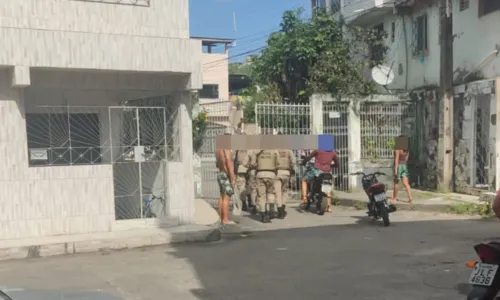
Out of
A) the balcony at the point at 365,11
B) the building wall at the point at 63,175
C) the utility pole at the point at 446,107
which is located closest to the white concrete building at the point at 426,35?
the balcony at the point at 365,11

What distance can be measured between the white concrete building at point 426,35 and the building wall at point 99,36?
23.8 ft

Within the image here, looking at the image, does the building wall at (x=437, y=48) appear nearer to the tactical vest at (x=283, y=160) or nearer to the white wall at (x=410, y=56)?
the white wall at (x=410, y=56)

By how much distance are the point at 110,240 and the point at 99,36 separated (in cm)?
300

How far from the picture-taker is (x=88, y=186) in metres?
8.30

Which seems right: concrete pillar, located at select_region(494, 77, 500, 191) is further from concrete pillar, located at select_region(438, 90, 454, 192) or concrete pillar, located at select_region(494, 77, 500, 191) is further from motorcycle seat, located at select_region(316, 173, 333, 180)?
motorcycle seat, located at select_region(316, 173, 333, 180)

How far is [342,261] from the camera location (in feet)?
23.2

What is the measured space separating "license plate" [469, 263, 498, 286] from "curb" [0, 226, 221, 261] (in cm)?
519

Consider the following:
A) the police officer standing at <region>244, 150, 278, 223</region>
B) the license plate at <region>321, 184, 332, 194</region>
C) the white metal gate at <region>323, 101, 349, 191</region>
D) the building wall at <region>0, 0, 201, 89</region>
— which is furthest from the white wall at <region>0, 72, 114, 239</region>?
the white metal gate at <region>323, 101, 349, 191</region>

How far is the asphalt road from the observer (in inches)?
226

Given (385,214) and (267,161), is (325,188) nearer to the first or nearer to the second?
(267,161)

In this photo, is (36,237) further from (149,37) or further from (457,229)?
(457,229)

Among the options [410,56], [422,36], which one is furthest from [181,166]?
[410,56]

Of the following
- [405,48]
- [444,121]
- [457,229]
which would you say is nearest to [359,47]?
[405,48]

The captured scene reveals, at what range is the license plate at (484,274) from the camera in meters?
3.86
